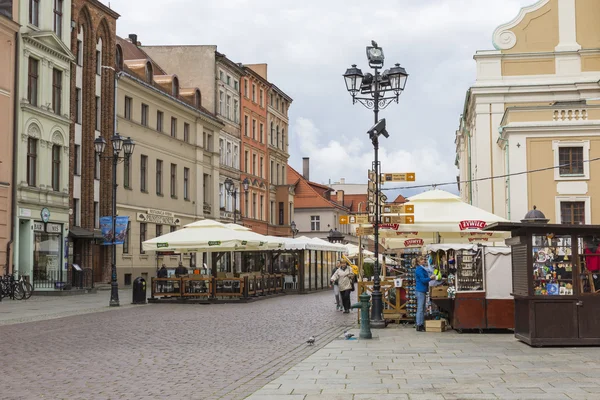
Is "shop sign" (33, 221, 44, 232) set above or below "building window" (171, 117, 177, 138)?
below

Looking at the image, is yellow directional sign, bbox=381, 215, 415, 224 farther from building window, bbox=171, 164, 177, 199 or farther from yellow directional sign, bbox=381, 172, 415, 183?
building window, bbox=171, 164, 177, 199

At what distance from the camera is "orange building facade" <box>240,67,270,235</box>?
68938 millimetres

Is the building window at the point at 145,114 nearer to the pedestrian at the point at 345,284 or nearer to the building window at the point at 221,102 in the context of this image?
the building window at the point at 221,102

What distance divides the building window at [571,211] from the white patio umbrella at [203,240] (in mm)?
17313

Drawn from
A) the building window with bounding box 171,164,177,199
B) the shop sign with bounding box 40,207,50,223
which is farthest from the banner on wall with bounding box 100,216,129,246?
the building window with bounding box 171,164,177,199

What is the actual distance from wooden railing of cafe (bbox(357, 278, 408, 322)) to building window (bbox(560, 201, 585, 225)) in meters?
→ 23.5

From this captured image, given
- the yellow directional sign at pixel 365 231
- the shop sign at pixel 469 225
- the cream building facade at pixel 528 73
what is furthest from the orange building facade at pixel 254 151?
the yellow directional sign at pixel 365 231

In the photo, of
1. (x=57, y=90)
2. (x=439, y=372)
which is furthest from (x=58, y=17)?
(x=439, y=372)

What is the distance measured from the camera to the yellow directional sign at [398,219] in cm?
1959

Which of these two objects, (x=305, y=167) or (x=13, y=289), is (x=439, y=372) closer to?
(x=13, y=289)

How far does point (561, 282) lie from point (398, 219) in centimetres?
505

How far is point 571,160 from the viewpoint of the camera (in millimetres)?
A: 42875

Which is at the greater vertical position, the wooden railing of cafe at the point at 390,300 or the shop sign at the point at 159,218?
the shop sign at the point at 159,218

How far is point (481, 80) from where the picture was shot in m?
50.7
